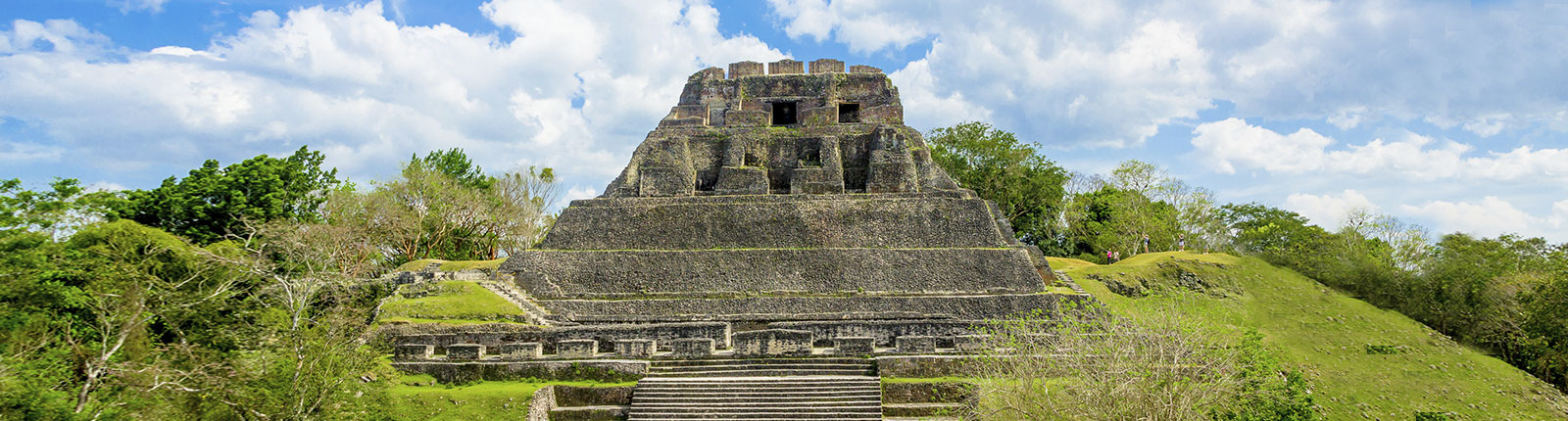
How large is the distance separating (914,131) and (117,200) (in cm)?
2224

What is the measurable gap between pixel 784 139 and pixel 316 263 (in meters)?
14.1

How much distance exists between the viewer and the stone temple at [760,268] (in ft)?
53.9

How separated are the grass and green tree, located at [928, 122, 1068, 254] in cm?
2341

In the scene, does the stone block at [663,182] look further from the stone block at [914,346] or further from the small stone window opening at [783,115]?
the stone block at [914,346]

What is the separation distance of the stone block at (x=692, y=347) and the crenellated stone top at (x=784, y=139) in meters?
9.16

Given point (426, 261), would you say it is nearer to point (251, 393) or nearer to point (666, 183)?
point (666, 183)

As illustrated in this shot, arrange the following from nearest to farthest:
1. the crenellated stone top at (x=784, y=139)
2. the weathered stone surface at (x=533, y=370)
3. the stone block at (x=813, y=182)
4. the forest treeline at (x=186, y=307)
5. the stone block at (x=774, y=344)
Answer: the forest treeline at (x=186, y=307) < the weathered stone surface at (x=533, y=370) < the stone block at (x=774, y=344) < the stone block at (x=813, y=182) < the crenellated stone top at (x=784, y=139)

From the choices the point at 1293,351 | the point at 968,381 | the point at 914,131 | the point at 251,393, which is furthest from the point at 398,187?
the point at 1293,351

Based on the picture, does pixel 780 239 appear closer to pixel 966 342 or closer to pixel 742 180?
pixel 742 180

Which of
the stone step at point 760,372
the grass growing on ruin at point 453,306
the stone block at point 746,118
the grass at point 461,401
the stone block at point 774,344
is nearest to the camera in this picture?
the grass at point 461,401

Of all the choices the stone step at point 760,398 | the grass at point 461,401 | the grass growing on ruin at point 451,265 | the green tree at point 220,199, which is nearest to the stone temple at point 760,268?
the stone step at point 760,398

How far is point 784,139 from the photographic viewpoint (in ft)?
92.8

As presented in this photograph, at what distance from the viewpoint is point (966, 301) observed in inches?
775

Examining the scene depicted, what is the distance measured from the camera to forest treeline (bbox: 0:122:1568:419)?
12750 millimetres
